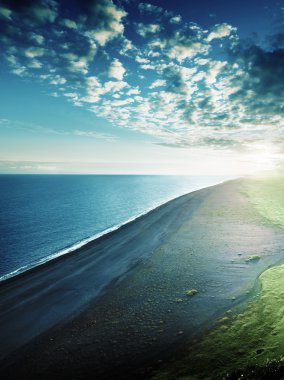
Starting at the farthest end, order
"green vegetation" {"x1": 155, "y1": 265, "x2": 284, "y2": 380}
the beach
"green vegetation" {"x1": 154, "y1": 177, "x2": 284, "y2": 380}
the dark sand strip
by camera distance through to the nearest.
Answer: the dark sand strip < the beach < "green vegetation" {"x1": 155, "y1": 265, "x2": 284, "y2": 380} < "green vegetation" {"x1": 154, "y1": 177, "x2": 284, "y2": 380}

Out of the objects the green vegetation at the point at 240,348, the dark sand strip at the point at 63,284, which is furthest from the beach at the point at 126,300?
the green vegetation at the point at 240,348

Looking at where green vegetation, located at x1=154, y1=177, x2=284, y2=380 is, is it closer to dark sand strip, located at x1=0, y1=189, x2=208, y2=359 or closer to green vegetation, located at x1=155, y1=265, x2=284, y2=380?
green vegetation, located at x1=155, y1=265, x2=284, y2=380

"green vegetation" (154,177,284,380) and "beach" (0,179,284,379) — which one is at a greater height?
"green vegetation" (154,177,284,380)

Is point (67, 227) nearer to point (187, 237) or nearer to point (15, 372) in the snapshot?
point (187, 237)

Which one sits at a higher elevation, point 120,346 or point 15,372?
point 120,346

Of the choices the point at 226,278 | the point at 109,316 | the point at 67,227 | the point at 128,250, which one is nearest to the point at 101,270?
the point at 128,250

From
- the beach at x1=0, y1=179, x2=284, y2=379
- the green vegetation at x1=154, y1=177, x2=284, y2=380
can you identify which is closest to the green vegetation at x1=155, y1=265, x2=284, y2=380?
the green vegetation at x1=154, y1=177, x2=284, y2=380

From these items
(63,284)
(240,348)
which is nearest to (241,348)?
(240,348)

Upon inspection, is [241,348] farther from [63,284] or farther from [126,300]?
[63,284]
